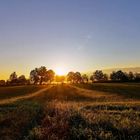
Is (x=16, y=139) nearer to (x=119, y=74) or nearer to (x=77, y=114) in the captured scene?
(x=77, y=114)

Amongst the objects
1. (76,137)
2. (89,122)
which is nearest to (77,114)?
(89,122)

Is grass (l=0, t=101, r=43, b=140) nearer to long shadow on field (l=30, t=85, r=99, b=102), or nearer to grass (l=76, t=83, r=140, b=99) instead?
long shadow on field (l=30, t=85, r=99, b=102)

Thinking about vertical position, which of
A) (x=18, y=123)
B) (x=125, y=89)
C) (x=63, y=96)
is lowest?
(x=18, y=123)

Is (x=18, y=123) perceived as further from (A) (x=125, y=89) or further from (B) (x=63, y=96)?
(A) (x=125, y=89)

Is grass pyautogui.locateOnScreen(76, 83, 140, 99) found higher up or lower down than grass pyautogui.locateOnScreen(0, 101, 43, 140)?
higher up

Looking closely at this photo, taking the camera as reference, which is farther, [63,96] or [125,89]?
[125,89]

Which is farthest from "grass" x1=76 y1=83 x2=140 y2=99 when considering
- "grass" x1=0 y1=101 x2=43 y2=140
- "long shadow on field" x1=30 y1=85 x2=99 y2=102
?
"grass" x1=0 y1=101 x2=43 y2=140

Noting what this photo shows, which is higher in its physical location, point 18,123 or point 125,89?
point 125,89

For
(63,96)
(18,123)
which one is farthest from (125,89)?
(18,123)

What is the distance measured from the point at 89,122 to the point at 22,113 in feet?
18.0

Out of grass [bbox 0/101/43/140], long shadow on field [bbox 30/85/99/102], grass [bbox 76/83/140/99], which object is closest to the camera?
grass [bbox 0/101/43/140]

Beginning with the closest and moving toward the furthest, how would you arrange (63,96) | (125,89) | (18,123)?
(18,123), (63,96), (125,89)

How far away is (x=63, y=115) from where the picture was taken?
50.2ft

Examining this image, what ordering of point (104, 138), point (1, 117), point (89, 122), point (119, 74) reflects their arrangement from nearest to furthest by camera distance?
point (104, 138)
point (89, 122)
point (1, 117)
point (119, 74)
